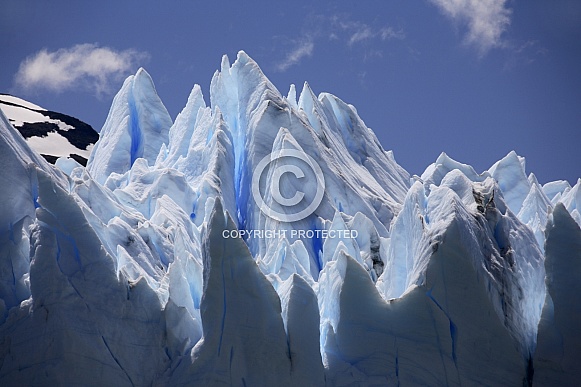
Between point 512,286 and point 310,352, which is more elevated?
point 512,286

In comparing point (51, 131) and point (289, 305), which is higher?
point (51, 131)

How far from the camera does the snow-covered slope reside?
43.4m

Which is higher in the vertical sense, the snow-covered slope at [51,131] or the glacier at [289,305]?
the snow-covered slope at [51,131]

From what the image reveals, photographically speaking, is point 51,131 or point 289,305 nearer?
point 289,305

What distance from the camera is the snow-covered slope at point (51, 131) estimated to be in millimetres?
43438

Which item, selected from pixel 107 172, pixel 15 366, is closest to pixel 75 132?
pixel 107 172

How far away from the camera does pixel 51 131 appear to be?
153 feet

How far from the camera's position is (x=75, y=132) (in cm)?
4747

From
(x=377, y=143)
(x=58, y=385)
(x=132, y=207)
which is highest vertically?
(x=377, y=143)

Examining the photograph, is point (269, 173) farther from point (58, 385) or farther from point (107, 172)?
point (58, 385)

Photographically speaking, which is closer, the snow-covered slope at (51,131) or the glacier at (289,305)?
the glacier at (289,305)

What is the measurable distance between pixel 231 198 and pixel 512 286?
8.99 metres

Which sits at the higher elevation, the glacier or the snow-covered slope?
the snow-covered slope

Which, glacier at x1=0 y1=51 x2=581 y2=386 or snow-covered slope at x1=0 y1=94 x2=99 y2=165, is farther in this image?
snow-covered slope at x1=0 y1=94 x2=99 y2=165
